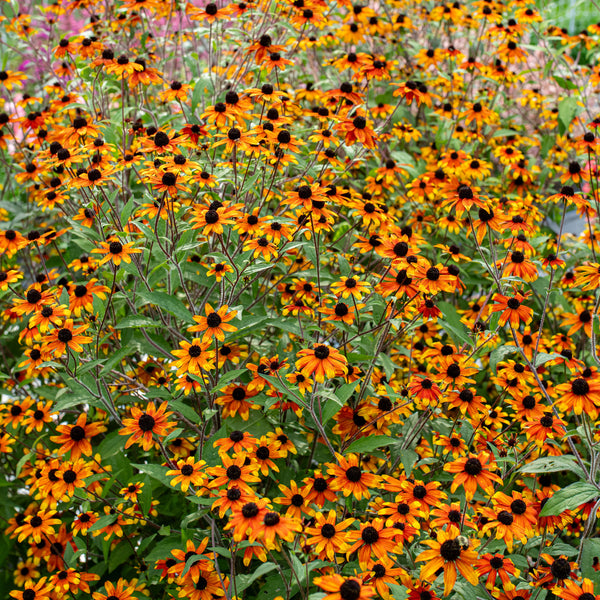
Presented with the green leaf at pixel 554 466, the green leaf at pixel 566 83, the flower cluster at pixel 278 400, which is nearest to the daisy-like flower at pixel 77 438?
the flower cluster at pixel 278 400

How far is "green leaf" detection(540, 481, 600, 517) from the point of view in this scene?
73.5 inches

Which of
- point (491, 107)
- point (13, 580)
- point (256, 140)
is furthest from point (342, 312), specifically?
point (491, 107)

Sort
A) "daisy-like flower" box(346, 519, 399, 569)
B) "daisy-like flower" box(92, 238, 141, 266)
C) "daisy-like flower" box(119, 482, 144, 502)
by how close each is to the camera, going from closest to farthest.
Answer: "daisy-like flower" box(346, 519, 399, 569)
"daisy-like flower" box(92, 238, 141, 266)
"daisy-like flower" box(119, 482, 144, 502)

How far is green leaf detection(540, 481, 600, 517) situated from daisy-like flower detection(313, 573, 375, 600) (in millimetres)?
742

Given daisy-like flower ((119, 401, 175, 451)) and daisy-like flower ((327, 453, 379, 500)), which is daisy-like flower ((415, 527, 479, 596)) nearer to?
daisy-like flower ((327, 453, 379, 500))

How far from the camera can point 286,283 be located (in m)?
3.05

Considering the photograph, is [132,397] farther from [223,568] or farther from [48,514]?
[223,568]

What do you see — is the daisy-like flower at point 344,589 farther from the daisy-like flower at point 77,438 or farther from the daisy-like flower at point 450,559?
the daisy-like flower at point 77,438

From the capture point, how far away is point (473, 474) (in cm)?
184

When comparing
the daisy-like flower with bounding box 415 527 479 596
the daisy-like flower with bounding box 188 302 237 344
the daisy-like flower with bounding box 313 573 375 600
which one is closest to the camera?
the daisy-like flower with bounding box 313 573 375 600

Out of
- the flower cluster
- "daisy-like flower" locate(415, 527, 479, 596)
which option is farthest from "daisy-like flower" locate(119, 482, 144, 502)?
"daisy-like flower" locate(415, 527, 479, 596)

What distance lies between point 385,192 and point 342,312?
192 cm

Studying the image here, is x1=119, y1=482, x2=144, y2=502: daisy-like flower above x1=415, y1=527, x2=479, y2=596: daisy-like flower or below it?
below

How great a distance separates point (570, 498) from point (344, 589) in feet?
2.90
